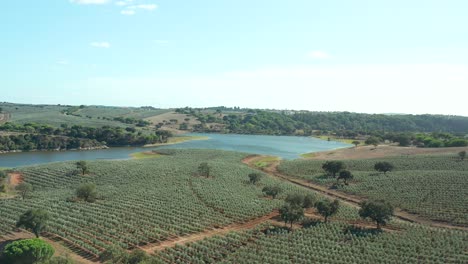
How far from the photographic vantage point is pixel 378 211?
1868 inches

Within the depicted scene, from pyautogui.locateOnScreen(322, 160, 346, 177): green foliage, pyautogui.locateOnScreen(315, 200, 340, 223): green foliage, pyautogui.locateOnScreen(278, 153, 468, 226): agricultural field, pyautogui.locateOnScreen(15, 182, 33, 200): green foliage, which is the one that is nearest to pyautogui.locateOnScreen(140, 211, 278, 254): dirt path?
pyautogui.locateOnScreen(315, 200, 340, 223): green foliage

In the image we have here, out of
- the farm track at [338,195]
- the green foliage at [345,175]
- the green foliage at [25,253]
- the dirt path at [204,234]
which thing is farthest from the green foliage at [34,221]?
the green foliage at [345,175]

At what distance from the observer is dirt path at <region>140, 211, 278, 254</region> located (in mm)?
40422

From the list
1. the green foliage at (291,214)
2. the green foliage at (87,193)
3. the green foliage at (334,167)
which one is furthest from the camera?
the green foliage at (334,167)

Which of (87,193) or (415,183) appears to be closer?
(87,193)

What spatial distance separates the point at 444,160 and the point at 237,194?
181ft

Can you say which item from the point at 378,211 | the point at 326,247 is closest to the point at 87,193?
the point at 326,247

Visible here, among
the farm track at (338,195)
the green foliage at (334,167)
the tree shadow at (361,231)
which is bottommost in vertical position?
the farm track at (338,195)

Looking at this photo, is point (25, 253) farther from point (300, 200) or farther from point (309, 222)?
point (300, 200)

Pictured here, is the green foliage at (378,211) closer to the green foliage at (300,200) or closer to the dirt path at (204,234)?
the green foliage at (300,200)

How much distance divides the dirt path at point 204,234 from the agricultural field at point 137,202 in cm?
102

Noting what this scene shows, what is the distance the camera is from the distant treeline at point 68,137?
133775mm

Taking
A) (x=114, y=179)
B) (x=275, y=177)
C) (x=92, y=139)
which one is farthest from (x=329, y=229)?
(x=92, y=139)

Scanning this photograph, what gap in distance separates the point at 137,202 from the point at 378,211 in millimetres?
34156
